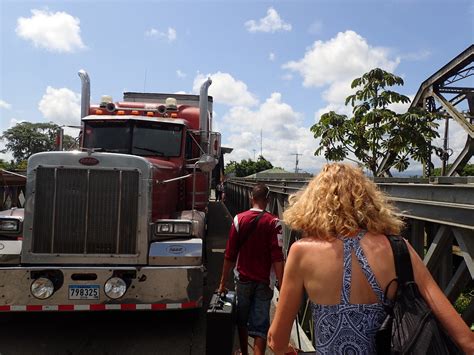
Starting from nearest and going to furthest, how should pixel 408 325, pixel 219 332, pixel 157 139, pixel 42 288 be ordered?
pixel 408 325 < pixel 219 332 < pixel 42 288 < pixel 157 139

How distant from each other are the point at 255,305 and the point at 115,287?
169 cm

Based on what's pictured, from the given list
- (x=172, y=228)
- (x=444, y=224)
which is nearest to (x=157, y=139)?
(x=172, y=228)

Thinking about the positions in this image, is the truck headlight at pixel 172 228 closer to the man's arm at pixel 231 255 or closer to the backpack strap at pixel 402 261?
the man's arm at pixel 231 255

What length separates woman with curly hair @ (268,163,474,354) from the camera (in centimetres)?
162

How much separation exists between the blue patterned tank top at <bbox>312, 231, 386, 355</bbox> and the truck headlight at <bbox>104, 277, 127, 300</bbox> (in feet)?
10.6

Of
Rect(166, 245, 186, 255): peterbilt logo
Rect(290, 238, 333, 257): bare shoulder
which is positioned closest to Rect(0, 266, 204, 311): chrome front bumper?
Rect(166, 245, 186, 255): peterbilt logo

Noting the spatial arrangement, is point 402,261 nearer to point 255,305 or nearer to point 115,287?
point 255,305

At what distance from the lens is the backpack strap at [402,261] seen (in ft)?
5.26

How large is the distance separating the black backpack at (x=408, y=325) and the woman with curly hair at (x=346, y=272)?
0.04 metres

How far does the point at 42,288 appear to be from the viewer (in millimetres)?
4367

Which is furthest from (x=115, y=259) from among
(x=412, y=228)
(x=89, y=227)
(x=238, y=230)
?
(x=412, y=228)

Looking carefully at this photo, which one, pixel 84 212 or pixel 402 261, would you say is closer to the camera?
pixel 402 261

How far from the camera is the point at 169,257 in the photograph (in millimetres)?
4645

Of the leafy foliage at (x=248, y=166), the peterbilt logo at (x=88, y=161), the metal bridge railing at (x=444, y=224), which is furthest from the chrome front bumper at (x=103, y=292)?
the leafy foliage at (x=248, y=166)
